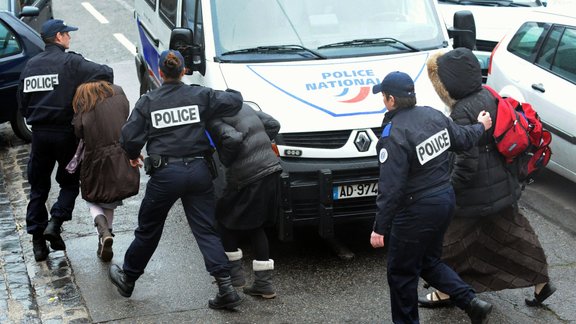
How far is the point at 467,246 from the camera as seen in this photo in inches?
259

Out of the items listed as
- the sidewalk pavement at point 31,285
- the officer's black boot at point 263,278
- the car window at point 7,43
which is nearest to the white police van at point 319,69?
the officer's black boot at point 263,278

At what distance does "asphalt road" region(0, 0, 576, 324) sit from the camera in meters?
6.81

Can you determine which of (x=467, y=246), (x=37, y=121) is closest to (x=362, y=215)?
(x=467, y=246)

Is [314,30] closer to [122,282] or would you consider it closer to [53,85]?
[53,85]

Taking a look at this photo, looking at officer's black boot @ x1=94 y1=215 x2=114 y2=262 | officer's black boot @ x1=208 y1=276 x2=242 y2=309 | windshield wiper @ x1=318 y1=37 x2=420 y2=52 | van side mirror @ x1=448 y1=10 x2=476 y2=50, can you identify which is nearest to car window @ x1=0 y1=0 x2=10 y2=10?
officer's black boot @ x1=94 y1=215 x2=114 y2=262

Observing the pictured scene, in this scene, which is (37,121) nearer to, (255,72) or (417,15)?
(255,72)

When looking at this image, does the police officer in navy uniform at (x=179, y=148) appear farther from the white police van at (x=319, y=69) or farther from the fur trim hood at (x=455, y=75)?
the fur trim hood at (x=455, y=75)

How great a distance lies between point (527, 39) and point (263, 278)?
4259mm

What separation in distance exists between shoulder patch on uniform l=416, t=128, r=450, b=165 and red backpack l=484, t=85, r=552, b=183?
1.56 feet

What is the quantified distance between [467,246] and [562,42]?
354cm

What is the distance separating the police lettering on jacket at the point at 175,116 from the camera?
654 centimetres

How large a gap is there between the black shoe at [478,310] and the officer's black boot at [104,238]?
9.25 feet

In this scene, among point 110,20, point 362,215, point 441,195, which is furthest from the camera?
point 110,20

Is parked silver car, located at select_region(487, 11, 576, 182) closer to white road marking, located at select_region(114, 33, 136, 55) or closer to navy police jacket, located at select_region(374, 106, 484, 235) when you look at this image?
navy police jacket, located at select_region(374, 106, 484, 235)
